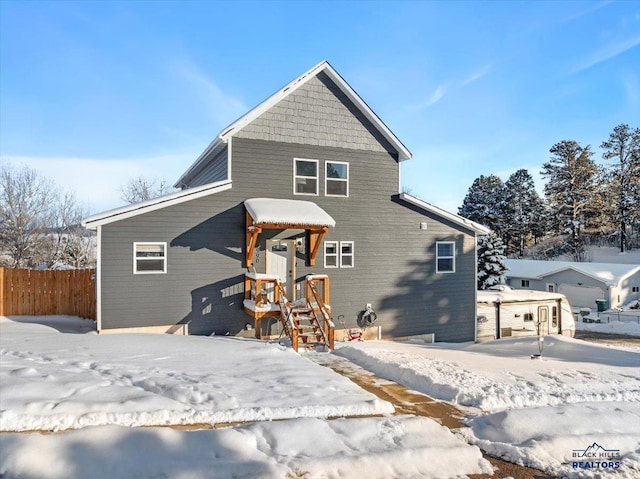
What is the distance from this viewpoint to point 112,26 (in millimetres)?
12180

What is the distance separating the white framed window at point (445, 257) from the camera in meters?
14.9

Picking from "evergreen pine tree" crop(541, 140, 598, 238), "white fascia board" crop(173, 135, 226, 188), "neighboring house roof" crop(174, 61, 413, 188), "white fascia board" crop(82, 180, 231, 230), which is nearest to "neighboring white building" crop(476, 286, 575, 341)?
"neighboring house roof" crop(174, 61, 413, 188)

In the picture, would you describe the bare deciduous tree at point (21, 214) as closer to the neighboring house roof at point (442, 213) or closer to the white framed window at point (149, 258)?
the white framed window at point (149, 258)

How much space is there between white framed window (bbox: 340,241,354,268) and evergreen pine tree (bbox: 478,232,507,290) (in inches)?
826

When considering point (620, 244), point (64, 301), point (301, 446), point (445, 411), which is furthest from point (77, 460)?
point (620, 244)

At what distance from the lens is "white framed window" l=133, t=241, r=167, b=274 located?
1109cm

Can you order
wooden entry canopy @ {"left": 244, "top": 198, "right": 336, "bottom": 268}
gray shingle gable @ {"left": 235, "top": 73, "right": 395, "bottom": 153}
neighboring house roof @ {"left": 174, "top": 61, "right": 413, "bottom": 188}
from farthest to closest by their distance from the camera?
gray shingle gable @ {"left": 235, "top": 73, "right": 395, "bottom": 153}
neighboring house roof @ {"left": 174, "top": 61, "right": 413, "bottom": 188}
wooden entry canopy @ {"left": 244, "top": 198, "right": 336, "bottom": 268}

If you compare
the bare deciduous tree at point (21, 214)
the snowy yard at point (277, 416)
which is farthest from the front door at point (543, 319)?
the bare deciduous tree at point (21, 214)

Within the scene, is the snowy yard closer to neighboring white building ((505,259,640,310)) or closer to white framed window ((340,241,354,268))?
white framed window ((340,241,354,268))

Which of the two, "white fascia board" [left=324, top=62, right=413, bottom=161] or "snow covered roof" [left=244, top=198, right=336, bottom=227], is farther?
"white fascia board" [left=324, top=62, right=413, bottom=161]

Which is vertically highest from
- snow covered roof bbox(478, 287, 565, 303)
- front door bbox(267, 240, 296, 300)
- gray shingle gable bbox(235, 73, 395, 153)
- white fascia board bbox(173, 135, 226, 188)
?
gray shingle gable bbox(235, 73, 395, 153)

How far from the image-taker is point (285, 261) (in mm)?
12977

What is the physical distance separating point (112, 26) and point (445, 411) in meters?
13.6

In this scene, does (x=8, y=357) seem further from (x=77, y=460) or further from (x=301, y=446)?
(x=301, y=446)
